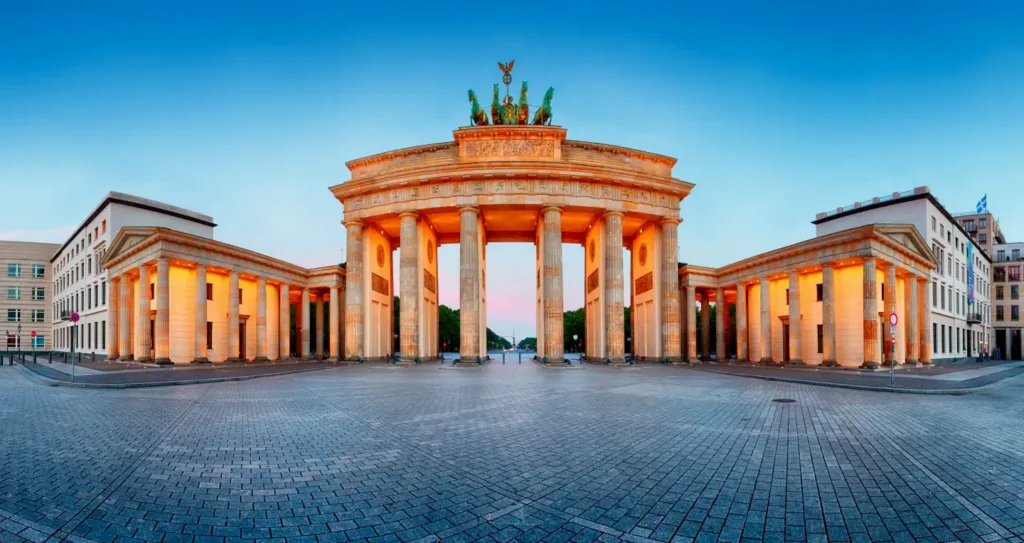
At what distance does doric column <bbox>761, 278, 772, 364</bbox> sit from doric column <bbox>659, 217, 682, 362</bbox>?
639 centimetres

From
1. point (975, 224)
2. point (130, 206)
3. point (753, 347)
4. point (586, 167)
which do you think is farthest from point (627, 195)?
point (975, 224)

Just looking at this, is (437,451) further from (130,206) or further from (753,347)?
(130,206)

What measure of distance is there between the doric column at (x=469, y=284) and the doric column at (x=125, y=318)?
27244mm

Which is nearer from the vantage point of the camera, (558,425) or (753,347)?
(558,425)

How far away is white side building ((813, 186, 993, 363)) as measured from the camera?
44.4 m

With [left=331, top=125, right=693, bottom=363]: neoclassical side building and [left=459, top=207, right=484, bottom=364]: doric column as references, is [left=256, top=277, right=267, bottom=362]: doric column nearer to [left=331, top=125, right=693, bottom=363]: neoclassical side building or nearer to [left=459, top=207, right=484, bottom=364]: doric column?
[left=331, top=125, right=693, bottom=363]: neoclassical side building

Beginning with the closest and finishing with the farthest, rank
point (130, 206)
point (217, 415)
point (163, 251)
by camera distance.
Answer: point (217, 415), point (163, 251), point (130, 206)

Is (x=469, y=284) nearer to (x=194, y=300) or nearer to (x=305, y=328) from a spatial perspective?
(x=305, y=328)

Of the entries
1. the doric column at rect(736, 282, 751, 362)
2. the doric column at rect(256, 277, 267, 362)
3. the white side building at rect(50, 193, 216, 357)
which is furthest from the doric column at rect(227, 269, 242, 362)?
the doric column at rect(736, 282, 751, 362)

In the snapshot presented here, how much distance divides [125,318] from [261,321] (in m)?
10.4

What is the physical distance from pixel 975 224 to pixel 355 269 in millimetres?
86300

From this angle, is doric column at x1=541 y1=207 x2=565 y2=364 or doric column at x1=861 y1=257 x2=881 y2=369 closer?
doric column at x1=861 y1=257 x2=881 y2=369

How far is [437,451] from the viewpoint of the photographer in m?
7.93

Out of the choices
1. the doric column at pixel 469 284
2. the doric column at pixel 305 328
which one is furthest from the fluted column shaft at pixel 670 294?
the doric column at pixel 305 328
